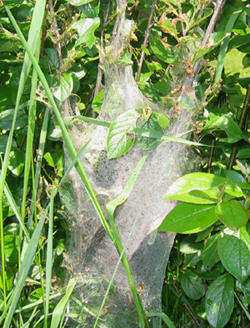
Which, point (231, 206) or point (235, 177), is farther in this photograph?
point (235, 177)

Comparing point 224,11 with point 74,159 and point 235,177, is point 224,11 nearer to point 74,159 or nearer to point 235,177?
point 235,177

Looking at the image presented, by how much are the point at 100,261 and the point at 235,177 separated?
2.05ft

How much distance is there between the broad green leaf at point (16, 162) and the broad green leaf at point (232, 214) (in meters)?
0.88

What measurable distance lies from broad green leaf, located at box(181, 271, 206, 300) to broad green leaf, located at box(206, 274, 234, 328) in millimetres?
227

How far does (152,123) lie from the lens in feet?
3.64

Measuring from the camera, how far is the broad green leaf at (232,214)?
772 millimetres

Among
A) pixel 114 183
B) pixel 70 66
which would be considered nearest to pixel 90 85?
pixel 70 66

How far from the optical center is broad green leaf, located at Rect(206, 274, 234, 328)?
45.4 inches

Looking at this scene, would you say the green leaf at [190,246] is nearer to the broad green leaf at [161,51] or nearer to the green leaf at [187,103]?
the green leaf at [187,103]

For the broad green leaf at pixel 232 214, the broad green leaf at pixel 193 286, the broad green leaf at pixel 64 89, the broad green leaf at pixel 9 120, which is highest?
the broad green leaf at pixel 64 89

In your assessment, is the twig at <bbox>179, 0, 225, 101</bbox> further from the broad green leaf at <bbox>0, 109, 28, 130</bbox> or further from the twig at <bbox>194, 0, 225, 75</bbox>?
the broad green leaf at <bbox>0, 109, 28, 130</bbox>

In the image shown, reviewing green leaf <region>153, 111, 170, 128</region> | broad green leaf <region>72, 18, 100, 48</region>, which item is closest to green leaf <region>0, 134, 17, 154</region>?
broad green leaf <region>72, 18, 100, 48</region>

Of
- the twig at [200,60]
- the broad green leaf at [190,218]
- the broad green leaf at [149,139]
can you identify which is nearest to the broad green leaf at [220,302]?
the broad green leaf at [190,218]

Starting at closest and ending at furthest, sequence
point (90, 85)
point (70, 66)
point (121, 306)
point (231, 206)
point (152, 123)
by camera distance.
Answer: point (231, 206) → point (152, 123) → point (70, 66) → point (121, 306) → point (90, 85)
